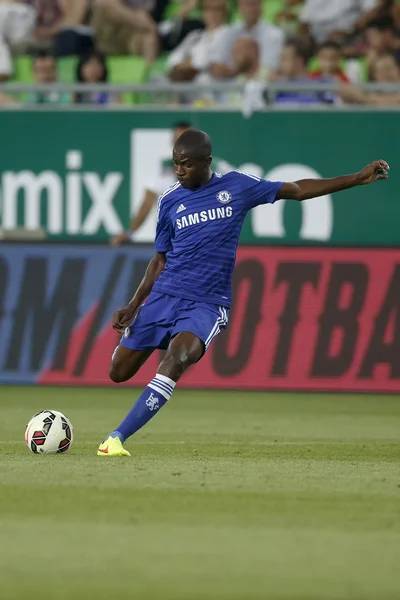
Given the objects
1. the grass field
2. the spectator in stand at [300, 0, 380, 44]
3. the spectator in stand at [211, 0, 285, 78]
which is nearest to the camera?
the grass field

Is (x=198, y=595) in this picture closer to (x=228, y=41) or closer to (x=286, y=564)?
(x=286, y=564)

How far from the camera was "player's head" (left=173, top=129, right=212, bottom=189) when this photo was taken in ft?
29.8

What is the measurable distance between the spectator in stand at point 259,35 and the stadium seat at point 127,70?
121cm

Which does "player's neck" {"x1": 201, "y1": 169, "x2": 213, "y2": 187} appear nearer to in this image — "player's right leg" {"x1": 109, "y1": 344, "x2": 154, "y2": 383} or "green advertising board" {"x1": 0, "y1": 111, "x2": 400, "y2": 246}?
"player's right leg" {"x1": 109, "y1": 344, "x2": 154, "y2": 383}

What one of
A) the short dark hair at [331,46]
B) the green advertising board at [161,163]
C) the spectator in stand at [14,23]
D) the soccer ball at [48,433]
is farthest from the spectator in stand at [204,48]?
the soccer ball at [48,433]

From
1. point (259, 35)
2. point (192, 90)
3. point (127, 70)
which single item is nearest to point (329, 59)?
point (259, 35)

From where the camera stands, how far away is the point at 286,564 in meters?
5.61

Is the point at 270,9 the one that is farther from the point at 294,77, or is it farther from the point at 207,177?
the point at 207,177

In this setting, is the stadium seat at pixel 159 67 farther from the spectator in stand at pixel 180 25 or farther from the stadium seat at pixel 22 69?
the stadium seat at pixel 22 69

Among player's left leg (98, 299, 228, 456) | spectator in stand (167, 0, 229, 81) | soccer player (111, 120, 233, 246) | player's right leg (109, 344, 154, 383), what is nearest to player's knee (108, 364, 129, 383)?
player's right leg (109, 344, 154, 383)

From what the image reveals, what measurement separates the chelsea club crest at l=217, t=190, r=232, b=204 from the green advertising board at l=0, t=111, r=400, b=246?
25.3 feet

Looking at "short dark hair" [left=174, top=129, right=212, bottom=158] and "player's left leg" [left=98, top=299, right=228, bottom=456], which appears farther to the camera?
"short dark hair" [left=174, top=129, right=212, bottom=158]

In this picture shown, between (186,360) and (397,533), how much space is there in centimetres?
308

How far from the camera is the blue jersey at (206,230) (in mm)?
9508
